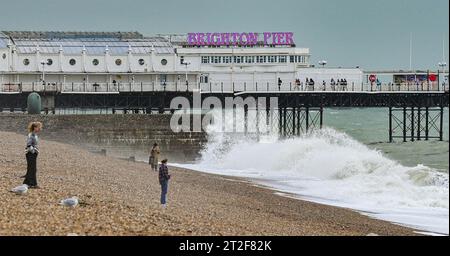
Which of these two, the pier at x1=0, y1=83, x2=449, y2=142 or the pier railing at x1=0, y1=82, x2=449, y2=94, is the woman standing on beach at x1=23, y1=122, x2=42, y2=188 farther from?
the pier railing at x1=0, y1=82, x2=449, y2=94

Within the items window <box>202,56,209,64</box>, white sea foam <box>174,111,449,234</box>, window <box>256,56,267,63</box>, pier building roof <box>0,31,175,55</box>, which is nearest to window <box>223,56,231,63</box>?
window <box>202,56,209,64</box>

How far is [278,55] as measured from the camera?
79.6m

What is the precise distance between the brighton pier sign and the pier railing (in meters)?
8.67

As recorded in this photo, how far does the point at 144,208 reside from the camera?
19.8 metres

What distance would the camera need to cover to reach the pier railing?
6619 cm

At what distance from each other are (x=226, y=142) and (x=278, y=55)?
21.3m

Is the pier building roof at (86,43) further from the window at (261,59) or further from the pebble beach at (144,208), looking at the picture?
the pebble beach at (144,208)

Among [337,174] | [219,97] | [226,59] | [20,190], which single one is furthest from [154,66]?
[20,190]

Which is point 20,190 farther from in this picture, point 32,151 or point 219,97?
point 219,97

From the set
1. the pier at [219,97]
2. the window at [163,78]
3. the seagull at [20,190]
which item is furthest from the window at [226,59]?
the seagull at [20,190]

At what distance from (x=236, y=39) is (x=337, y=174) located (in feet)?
127

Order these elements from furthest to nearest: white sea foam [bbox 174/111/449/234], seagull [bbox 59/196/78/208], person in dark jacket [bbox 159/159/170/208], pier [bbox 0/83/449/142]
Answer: pier [bbox 0/83/449/142] < white sea foam [bbox 174/111/449/234] < person in dark jacket [bbox 159/159/170/208] < seagull [bbox 59/196/78/208]

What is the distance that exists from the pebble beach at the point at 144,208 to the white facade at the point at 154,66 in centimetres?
3716

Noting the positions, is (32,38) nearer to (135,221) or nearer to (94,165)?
(94,165)
